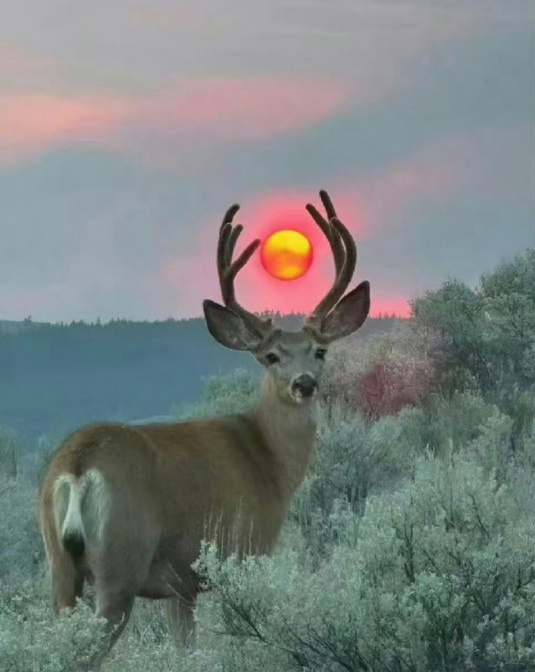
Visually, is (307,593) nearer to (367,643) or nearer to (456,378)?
(367,643)

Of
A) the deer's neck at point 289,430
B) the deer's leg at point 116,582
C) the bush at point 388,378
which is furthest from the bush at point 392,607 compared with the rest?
the bush at point 388,378

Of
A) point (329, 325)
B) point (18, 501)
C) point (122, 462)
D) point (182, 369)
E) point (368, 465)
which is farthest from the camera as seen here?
point (182, 369)

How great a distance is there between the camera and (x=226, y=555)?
24.3 feet


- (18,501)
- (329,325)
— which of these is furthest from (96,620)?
(18,501)

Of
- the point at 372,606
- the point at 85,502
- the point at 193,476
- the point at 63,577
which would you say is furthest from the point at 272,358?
the point at 372,606

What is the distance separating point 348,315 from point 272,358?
643 mm

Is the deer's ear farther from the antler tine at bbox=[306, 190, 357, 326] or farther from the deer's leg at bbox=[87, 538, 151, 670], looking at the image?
the deer's leg at bbox=[87, 538, 151, 670]

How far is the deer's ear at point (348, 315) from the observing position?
8.91 metres

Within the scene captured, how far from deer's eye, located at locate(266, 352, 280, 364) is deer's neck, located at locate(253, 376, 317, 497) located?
11cm

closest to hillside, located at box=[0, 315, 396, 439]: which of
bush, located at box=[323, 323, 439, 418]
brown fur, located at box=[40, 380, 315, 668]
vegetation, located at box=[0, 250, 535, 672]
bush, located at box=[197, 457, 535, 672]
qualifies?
bush, located at box=[323, 323, 439, 418]

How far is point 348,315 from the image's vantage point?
9000 mm

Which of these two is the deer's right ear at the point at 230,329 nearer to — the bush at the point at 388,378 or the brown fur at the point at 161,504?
the brown fur at the point at 161,504

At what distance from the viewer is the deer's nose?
27.3 feet

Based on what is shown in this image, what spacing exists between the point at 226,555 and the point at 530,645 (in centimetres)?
165
